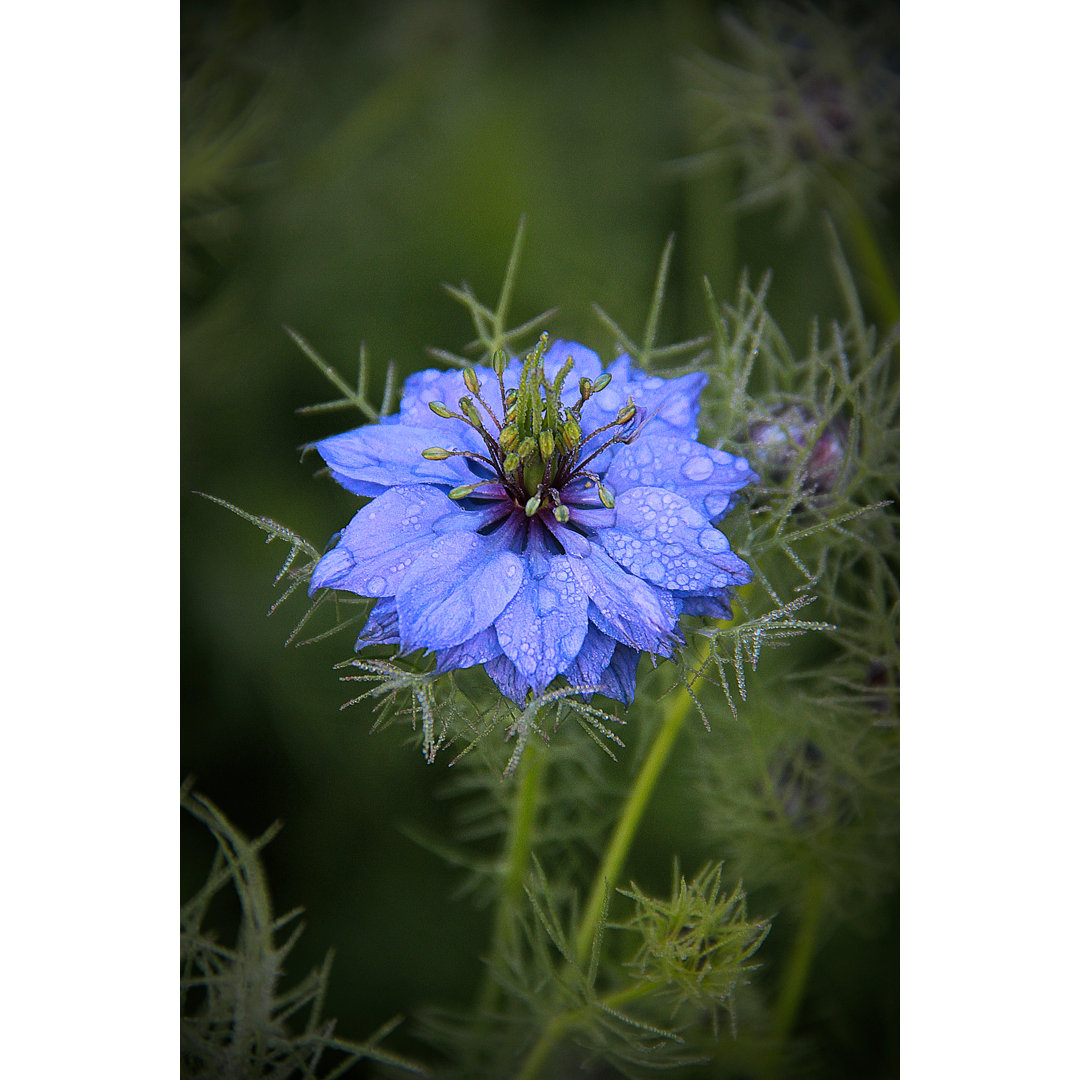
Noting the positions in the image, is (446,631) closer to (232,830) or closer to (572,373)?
(572,373)

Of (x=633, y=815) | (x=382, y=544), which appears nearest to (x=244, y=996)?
(x=633, y=815)

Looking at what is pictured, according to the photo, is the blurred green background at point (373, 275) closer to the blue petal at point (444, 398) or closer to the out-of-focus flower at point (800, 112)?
the out-of-focus flower at point (800, 112)

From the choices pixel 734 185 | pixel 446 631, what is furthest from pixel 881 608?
pixel 734 185

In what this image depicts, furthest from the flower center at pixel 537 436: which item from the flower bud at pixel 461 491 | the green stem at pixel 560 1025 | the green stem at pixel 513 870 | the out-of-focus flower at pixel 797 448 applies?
the green stem at pixel 560 1025

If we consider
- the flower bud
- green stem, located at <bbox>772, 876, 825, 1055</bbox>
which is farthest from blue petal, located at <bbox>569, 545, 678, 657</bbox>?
green stem, located at <bbox>772, 876, 825, 1055</bbox>

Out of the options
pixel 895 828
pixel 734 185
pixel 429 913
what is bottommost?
pixel 429 913
